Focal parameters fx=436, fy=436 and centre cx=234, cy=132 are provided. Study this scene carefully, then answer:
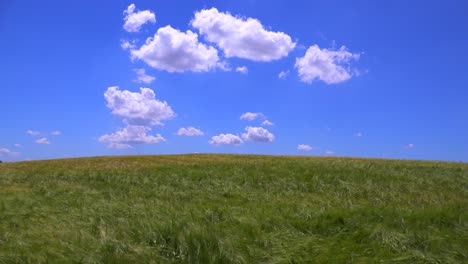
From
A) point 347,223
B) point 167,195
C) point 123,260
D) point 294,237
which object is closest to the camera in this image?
point 123,260

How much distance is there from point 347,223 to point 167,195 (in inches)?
353

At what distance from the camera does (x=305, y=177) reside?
2280 cm

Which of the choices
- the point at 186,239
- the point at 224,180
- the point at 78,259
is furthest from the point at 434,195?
the point at 78,259

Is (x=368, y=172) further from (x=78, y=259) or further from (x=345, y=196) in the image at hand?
(x=78, y=259)

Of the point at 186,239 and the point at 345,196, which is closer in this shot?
the point at 186,239

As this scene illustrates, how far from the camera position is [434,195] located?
18188mm

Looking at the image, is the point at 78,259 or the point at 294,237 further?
the point at 294,237

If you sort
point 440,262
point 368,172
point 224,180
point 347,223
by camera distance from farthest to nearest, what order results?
point 368,172
point 224,180
point 347,223
point 440,262

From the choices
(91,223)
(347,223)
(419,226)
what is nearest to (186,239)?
(91,223)

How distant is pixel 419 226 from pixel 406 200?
797cm

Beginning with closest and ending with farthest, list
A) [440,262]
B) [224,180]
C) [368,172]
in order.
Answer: [440,262]
[224,180]
[368,172]

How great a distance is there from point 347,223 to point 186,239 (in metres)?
3.66

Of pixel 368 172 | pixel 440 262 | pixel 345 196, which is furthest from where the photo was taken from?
pixel 368 172

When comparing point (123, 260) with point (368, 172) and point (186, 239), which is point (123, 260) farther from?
point (368, 172)
